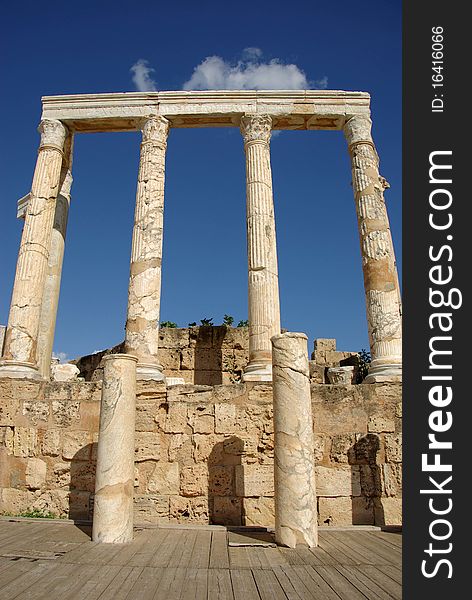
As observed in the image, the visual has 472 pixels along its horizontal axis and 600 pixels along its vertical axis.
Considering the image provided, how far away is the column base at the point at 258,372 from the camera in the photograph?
10.0 m

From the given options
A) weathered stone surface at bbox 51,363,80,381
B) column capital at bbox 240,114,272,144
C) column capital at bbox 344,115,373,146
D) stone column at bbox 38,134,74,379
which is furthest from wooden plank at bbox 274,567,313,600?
weathered stone surface at bbox 51,363,80,381

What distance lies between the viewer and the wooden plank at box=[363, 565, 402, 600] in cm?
457

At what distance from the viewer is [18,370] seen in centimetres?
1054

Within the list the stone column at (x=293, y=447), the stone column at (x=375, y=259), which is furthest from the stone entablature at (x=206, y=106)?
the stone column at (x=293, y=447)

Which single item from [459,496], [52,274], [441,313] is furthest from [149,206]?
[459,496]

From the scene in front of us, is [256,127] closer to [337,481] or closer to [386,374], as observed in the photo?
[386,374]

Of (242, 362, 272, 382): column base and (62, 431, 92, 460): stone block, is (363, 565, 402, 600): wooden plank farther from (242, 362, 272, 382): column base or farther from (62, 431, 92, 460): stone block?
(62, 431, 92, 460): stone block

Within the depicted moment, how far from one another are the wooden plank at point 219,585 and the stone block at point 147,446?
4.34 m

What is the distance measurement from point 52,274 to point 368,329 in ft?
29.8

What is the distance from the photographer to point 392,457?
9.22 m

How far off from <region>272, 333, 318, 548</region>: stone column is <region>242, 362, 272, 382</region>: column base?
257 centimetres

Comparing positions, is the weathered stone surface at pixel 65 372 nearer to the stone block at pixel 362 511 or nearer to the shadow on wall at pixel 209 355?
the shadow on wall at pixel 209 355

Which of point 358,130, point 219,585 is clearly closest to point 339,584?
point 219,585

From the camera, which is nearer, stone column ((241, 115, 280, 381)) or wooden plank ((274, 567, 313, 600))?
wooden plank ((274, 567, 313, 600))
